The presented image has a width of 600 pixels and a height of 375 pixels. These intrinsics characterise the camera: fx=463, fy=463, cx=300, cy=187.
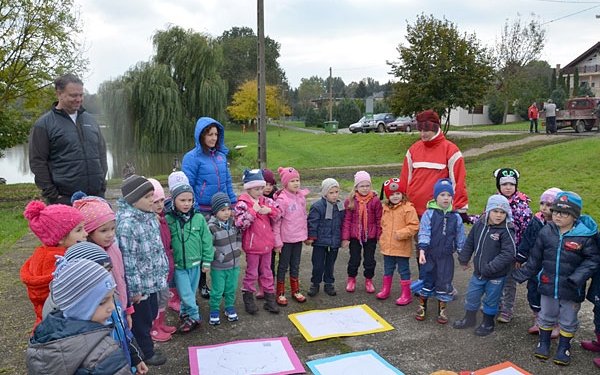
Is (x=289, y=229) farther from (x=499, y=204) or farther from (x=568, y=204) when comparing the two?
(x=568, y=204)

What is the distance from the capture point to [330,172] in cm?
1544

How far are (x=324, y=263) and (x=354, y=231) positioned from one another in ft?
1.60

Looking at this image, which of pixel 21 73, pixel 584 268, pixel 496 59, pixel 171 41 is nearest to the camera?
pixel 584 268

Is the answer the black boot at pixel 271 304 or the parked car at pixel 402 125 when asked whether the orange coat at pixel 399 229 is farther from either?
the parked car at pixel 402 125

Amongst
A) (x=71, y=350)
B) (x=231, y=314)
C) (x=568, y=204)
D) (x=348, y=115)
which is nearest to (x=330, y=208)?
(x=231, y=314)

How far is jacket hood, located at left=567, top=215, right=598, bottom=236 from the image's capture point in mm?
3607

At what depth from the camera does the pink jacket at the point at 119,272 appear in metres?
3.19

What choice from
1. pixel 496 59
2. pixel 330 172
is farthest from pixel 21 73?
pixel 496 59

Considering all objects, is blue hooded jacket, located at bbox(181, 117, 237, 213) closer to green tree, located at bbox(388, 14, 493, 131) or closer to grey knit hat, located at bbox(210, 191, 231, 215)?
grey knit hat, located at bbox(210, 191, 231, 215)

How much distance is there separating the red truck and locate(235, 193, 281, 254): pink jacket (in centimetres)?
1992

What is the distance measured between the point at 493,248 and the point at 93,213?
3.25 meters

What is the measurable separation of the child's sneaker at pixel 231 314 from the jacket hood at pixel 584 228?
2.96 metres

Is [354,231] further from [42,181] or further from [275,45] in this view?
[275,45]

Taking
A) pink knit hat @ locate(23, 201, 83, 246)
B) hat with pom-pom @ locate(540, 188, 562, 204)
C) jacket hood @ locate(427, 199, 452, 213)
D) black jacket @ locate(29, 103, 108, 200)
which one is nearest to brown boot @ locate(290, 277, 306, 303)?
jacket hood @ locate(427, 199, 452, 213)
